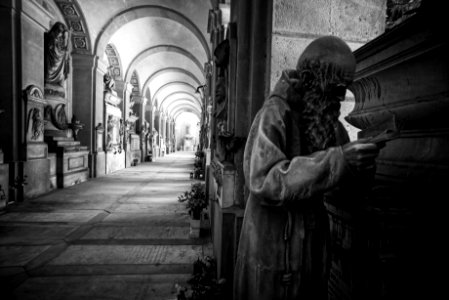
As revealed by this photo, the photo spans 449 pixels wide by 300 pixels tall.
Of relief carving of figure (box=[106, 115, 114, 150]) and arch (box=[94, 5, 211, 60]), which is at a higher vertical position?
arch (box=[94, 5, 211, 60])

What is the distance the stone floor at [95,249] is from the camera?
272cm

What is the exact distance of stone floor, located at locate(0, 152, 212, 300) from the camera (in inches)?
107

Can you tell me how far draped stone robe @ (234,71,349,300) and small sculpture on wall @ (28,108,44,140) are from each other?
757 centimetres

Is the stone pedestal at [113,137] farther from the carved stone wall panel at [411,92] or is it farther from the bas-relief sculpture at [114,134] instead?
the carved stone wall panel at [411,92]

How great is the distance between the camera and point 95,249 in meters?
3.67

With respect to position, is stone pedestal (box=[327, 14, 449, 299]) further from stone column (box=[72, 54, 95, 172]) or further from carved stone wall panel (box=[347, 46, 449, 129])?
stone column (box=[72, 54, 95, 172])

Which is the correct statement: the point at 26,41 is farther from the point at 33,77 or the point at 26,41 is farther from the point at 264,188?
the point at 264,188

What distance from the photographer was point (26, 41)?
6574mm

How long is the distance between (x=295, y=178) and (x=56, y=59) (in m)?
10.0

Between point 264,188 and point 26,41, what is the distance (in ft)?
27.0

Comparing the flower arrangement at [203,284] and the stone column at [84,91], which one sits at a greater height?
the stone column at [84,91]

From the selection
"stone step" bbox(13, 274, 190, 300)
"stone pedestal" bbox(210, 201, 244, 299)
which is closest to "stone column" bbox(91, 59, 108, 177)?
"stone step" bbox(13, 274, 190, 300)

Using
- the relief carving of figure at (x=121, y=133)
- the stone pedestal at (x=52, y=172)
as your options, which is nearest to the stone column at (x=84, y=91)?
the stone pedestal at (x=52, y=172)

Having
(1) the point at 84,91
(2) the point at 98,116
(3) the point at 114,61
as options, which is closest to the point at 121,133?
(2) the point at 98,116
